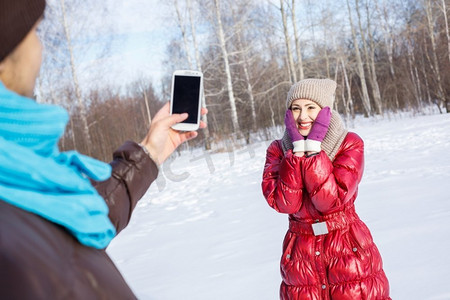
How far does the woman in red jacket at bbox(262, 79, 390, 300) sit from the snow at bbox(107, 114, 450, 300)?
1.00m

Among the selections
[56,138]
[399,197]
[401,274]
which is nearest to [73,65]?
[399,197]

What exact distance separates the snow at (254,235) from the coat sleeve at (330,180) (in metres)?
1.19

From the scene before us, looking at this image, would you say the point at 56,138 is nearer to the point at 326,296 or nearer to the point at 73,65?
the point at 326,296

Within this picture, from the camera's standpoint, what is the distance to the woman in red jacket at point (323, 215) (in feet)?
6.71

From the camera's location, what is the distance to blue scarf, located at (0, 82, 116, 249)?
0.63m

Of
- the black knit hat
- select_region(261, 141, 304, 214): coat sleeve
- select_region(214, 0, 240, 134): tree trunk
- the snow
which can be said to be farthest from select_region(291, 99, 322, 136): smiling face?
select_region(214, 0, 240, 134): tree trunk

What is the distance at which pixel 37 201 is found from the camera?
0.64m

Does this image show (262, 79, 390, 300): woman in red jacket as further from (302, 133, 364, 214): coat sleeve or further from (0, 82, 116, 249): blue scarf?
(0, 82, 116, 249): blue scarf

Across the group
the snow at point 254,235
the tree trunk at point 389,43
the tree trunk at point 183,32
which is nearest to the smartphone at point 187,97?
the snow at point 254,235

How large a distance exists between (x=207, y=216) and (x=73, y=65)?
9342mm

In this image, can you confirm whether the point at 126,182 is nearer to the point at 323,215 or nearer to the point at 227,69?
the point at 323,215

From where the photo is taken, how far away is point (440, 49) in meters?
17.4

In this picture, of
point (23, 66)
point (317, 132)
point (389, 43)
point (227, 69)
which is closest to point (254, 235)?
point (317, 132)

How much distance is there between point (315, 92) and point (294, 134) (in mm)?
286
